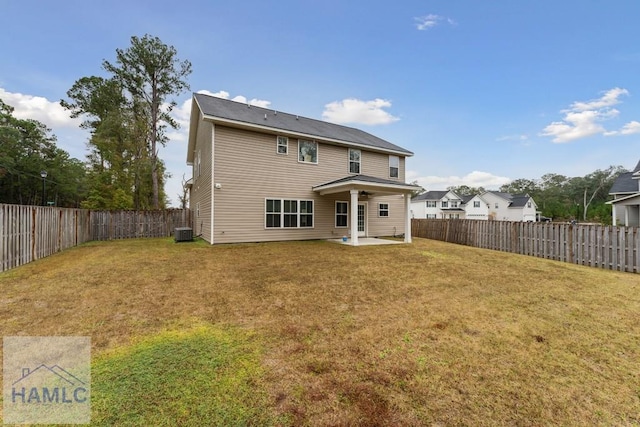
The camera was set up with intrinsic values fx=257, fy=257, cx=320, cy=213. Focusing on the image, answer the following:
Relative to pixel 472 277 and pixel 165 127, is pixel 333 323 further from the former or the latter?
Answer: pixel 165 127

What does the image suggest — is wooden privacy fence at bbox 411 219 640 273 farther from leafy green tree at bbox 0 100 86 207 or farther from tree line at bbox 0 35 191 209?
leafy green tree at bbox 0 100 86 207

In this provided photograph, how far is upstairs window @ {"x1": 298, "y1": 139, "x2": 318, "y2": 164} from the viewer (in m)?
12.6

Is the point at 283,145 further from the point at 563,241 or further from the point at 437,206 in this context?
the point at 437,206

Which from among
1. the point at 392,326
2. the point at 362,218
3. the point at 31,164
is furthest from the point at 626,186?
the point at 31,164

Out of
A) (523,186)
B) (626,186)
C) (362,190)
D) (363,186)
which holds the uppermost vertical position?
(523,186)

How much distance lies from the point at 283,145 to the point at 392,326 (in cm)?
1025

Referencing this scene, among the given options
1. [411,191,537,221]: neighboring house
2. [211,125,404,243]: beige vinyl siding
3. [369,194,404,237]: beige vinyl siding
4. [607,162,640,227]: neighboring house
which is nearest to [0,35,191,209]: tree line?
[211,125,404,243]: beige vinyl siding

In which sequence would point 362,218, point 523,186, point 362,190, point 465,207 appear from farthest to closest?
1. point 523,186
2. point 465,207
3. point 362,218
4. point 362,190

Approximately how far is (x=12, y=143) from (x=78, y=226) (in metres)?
25.3

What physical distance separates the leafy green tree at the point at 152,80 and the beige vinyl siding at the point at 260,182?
1301cm

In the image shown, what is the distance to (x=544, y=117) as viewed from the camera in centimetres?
1802

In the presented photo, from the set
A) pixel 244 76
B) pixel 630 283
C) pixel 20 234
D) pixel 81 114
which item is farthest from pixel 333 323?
pixel 81 114

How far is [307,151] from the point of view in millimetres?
12750

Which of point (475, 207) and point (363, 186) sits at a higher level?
point (475, 207)
